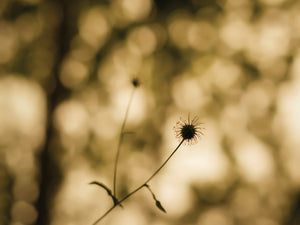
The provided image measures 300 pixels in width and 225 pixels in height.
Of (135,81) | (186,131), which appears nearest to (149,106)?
(135,81)

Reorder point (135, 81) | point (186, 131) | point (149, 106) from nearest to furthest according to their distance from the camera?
point (186, 131), point (135, 81), point (149, 106)

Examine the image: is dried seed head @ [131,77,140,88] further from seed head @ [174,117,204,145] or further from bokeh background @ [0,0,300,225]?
bokeh background @ [0,0,300,225]

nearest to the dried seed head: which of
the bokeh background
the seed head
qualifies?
the seed head

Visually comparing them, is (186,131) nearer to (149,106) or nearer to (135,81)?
(135,81)

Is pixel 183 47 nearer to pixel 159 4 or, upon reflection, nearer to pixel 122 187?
pixel 159 4

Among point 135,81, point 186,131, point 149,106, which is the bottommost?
point 186,131

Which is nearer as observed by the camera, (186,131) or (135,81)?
(186,131)

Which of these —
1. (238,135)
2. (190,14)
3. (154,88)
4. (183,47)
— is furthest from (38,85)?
(238,135)

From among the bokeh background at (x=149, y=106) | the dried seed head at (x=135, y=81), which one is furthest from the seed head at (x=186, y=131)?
the bokeh background at (x=149, y=106)

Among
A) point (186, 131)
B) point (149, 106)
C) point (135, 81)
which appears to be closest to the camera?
point (186, 131)
